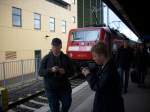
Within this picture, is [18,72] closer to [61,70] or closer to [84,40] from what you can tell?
[84,40]

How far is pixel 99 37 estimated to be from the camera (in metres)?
16.4

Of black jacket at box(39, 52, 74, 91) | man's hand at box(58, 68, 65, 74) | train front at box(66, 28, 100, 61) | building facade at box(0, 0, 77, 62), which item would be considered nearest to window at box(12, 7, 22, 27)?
building facade at box(0, 0, 77, 62)

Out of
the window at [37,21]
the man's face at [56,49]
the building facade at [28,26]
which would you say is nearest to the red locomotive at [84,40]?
the building facade at [28,26]

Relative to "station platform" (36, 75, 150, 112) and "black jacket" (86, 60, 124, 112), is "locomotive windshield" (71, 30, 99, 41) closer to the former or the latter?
"station platform" (36, 75, 150, 112)

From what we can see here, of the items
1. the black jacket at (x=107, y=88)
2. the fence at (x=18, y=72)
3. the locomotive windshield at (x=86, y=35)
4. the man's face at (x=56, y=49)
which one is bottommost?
the fence at (x=18, y=72)

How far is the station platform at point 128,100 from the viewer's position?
793cm

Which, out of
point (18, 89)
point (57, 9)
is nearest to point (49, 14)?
point (57, 9)

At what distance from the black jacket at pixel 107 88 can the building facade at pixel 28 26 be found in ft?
47.6

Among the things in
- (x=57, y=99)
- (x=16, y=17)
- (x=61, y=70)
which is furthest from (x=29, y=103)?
(x=16, y=17)

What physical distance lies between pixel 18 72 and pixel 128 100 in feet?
22.1

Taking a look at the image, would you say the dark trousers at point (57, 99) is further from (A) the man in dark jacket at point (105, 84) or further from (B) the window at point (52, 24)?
(B) the window at point (52, 24)

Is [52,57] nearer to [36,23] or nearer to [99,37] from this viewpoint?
[99,37]

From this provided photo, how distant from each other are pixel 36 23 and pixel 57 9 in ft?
18.4

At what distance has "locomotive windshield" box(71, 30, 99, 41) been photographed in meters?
16.5
